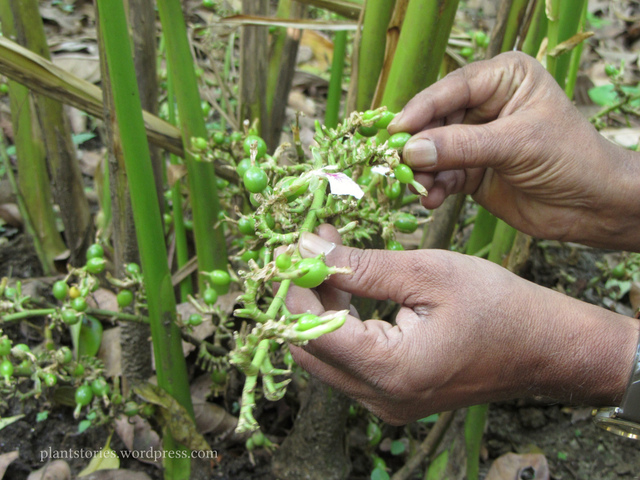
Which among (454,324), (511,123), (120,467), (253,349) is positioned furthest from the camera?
(120,467)

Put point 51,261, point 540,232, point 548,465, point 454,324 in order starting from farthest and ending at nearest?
point 51,261 < point 548,465 < point 540,232 < point 454,324

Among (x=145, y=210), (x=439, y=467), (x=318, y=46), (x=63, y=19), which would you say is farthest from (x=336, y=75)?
(x=63, y=19)

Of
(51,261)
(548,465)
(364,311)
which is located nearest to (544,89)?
(364,311)

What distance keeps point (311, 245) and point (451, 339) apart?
273 mm

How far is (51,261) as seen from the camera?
1830mm

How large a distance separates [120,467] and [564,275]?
5.17 feet

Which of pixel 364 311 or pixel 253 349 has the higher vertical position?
pixel 253 349

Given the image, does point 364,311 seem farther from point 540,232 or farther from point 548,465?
point 548,465

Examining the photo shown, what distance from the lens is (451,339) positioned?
2.75 ft

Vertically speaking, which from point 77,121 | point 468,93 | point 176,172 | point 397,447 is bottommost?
point 397,447

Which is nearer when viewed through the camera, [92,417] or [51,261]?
[92,417]

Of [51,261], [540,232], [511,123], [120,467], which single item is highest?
[511,123]

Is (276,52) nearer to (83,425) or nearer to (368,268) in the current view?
(368,268)

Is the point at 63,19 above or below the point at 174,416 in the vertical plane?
above
